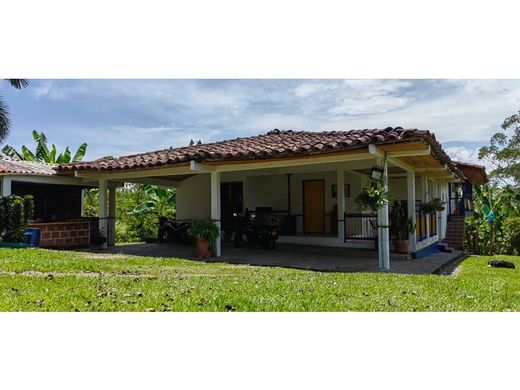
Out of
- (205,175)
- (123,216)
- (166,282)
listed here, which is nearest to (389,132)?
(166,282)

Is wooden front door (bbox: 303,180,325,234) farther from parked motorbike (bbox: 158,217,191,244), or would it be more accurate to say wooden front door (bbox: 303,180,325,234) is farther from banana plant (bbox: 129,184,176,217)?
banana plant (bbox: 129,184,176,217)

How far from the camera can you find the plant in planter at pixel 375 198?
9812 millimetres

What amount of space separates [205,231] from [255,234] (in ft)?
8.99

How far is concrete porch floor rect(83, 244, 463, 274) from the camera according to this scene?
10.1 metres

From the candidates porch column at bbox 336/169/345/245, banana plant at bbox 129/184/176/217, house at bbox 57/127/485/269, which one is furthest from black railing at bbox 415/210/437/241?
banana plant at bbox 129/184/176/217

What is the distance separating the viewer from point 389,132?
916cm

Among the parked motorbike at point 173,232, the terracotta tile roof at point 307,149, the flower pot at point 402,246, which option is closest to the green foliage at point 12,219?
the terracotta tile roof at point 307,149

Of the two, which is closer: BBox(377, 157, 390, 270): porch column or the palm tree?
BBox(377, 157, 390, 270): porch column

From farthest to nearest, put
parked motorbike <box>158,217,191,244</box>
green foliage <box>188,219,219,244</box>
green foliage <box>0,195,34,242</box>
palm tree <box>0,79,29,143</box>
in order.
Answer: palm tree <box>0,79,29,143</box>, parked motorbike <box>158,217,191,244</box>, green foliage <box>0,195,34,242</box>, green foliage <box>188,219,219,244</box>

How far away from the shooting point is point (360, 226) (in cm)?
1398

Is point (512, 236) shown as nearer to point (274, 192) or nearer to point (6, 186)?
point (274, 192)

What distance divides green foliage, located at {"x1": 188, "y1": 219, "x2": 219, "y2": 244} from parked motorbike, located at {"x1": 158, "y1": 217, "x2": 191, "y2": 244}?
14.6 ft

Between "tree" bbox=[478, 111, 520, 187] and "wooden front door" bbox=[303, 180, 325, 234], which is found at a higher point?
"tree" bbox=[478, 111, 520, 187]

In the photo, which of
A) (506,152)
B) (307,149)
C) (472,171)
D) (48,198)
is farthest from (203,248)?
(506,152)
